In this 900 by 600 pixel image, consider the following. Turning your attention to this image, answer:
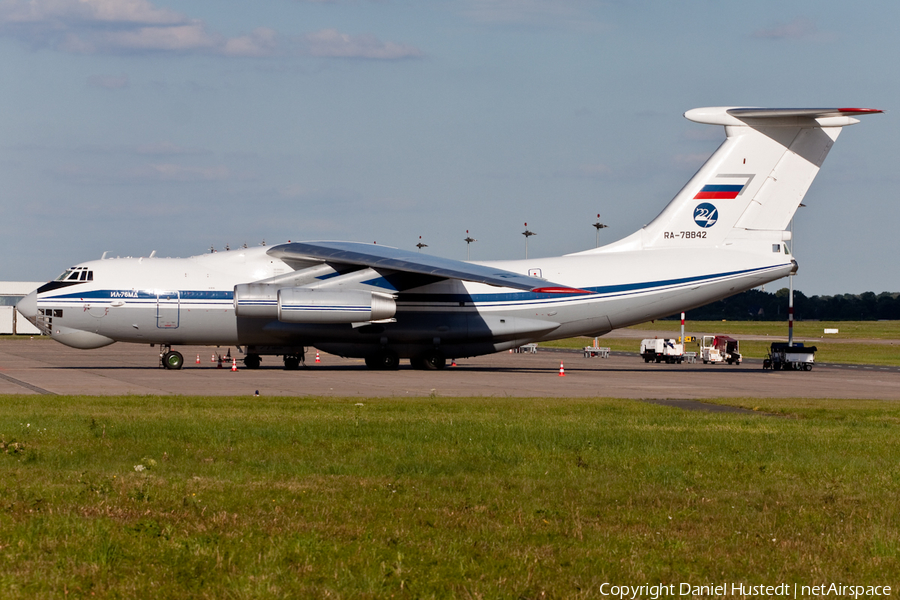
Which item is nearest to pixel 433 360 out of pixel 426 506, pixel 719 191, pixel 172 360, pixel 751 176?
pixel 172 360

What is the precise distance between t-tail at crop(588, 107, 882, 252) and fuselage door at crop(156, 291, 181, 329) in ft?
57.2

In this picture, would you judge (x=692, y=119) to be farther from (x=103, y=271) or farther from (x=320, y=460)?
(x=320, y=460)

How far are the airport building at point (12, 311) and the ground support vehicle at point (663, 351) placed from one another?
48584 mm

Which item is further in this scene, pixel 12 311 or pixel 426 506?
pixel 12 311

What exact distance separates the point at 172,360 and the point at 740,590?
92.2ft

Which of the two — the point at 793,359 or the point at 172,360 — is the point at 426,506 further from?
the point at 793,359

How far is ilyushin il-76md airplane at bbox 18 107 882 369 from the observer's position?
30656 millimetres

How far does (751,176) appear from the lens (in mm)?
33125

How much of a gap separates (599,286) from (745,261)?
510 cm

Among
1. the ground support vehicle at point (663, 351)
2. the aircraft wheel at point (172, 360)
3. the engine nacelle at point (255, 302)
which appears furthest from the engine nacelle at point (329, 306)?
the ground support vehicle at point (663, 351)

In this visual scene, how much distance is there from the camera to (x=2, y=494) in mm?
8719

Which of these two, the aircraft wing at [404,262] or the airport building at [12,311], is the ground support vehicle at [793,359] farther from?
the airport building at [12,311]

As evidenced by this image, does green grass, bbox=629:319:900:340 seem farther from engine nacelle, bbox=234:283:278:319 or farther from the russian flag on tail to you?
engine nacelle, bbox=234:283:278:319

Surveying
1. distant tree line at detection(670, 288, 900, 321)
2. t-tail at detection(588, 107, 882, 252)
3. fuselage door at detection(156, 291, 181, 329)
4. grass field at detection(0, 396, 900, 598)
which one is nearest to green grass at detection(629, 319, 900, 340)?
distant tree line at detection(670, 288, 900, 321)
